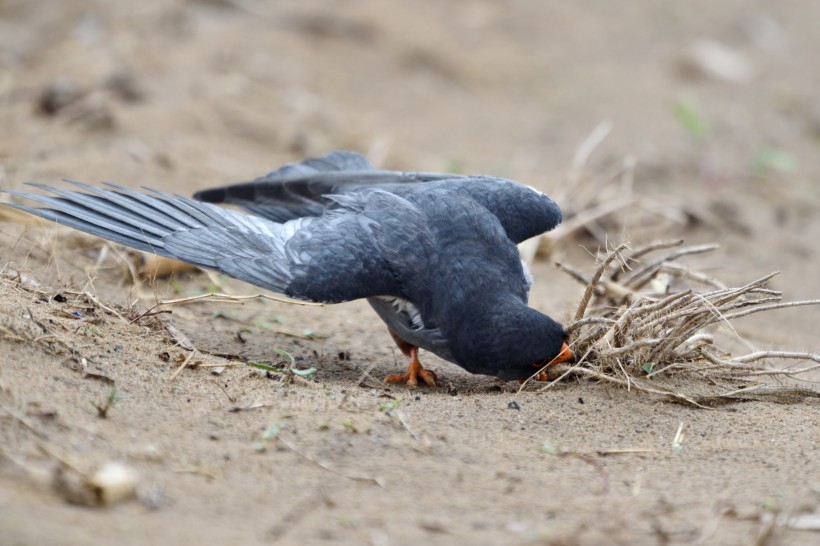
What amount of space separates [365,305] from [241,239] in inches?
65.8

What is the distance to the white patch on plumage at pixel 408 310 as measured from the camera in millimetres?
4754

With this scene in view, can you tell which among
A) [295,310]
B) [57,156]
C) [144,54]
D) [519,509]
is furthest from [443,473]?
[144,54]

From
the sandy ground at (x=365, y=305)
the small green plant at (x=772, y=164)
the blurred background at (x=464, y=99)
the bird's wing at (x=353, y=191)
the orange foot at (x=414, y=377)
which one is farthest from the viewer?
the small green plant at (x=772, y=164)

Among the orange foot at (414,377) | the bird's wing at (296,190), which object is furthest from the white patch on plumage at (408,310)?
the bird's wing at (296,190)

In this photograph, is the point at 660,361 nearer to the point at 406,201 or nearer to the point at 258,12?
the point at 406,201

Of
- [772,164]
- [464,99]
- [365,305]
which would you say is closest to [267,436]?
[365,305]

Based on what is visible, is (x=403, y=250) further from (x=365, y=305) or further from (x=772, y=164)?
(x=772, y=164)

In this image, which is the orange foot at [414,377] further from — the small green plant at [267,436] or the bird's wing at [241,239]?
the small green plant at [267,436]

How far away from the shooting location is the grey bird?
14.8 ft

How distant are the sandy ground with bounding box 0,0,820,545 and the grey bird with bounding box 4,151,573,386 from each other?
11.2 inches

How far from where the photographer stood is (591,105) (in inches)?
432

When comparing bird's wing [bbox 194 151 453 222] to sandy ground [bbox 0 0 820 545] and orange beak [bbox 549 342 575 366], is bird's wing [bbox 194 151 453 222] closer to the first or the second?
sandy ground [bbox 0 0 820 545]

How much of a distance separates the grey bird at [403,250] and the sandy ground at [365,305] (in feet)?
0.93

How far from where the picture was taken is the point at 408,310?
482cm
